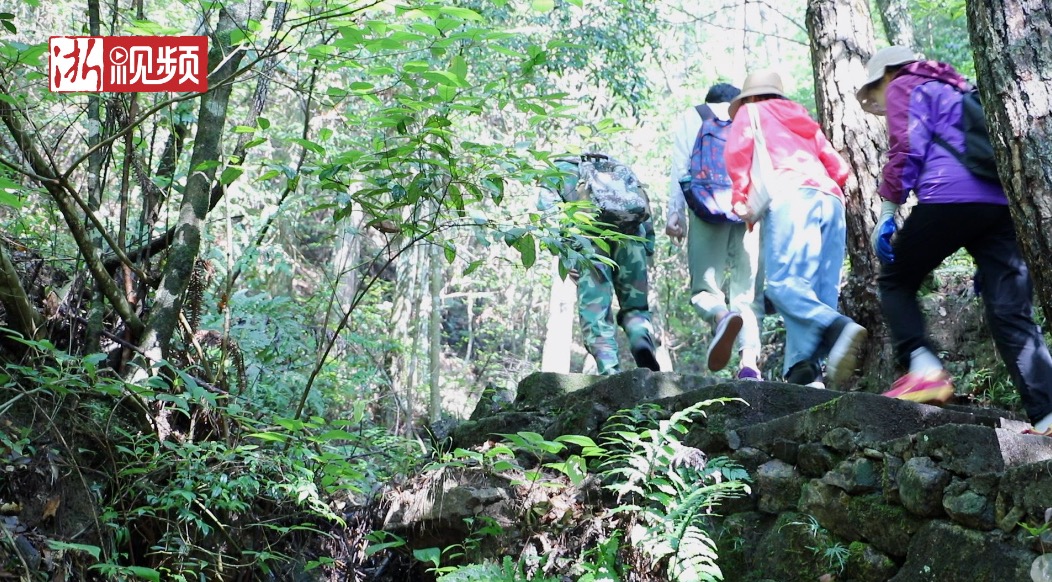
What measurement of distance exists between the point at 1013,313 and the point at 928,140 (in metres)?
0.89

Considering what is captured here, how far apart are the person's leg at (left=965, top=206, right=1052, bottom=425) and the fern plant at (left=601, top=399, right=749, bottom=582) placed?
49.0 inches

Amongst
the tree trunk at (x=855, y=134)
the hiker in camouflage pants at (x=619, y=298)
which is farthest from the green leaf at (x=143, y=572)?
the tree trunk at (x=855, y=134)

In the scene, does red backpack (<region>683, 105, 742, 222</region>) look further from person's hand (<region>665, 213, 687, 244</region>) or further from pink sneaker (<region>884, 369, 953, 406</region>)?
pink sneaker (<region>884, 369, 953, 406</region>)

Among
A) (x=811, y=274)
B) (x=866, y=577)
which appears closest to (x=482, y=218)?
(x=811, y=274)

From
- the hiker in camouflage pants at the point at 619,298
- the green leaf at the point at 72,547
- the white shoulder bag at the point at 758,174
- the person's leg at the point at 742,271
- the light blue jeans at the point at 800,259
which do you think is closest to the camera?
the green leaf at the point at 72,547

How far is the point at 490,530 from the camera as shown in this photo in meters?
4.38

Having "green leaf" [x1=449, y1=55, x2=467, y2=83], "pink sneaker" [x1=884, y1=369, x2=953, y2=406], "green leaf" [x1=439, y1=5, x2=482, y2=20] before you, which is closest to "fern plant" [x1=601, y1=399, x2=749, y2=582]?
"pink sneaker" [x1=884, y1=369, x2=953, y2=406]

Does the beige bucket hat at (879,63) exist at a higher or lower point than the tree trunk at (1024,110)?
higher

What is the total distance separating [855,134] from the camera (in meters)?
7.09

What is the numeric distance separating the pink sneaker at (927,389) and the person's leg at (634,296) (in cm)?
212

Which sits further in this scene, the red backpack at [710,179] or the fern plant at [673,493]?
the red backpack at [710,179]

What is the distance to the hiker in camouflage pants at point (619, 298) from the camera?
625 cm

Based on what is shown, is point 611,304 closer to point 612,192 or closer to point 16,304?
point 612,192

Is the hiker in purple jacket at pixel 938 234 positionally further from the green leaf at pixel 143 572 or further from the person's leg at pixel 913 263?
the green leaf at pixel 143 572
